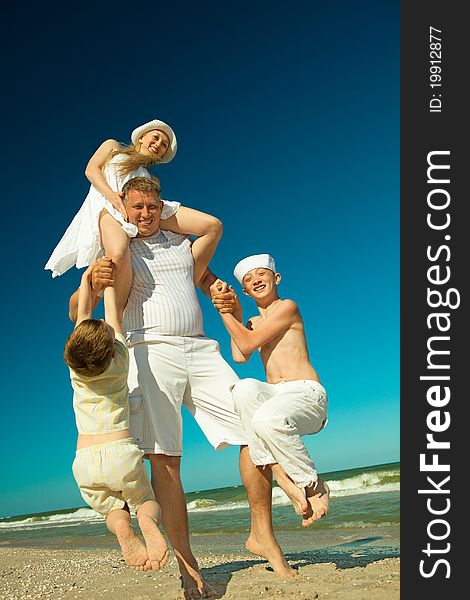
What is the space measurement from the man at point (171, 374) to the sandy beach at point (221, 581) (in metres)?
0.33

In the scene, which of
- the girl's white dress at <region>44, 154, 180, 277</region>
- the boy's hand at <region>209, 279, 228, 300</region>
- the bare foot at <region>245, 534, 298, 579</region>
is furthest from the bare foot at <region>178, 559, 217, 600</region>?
the girl's white dress at <region>44, 154, 180, 277</region>

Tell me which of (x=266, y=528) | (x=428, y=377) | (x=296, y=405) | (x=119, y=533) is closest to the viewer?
(x=119, y=533)

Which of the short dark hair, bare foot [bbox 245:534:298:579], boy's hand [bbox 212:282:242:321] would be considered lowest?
bare foot [bbox 245:534:298:579]

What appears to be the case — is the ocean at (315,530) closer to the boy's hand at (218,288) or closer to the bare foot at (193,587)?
the bare foot at (193,587)

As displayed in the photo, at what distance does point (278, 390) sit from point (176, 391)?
2.30 ft

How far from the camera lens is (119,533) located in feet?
13.0

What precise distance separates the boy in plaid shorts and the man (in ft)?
1.42

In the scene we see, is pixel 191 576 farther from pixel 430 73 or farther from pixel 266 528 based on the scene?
pixel 430 73

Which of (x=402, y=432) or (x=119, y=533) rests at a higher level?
(x=402, y=432)

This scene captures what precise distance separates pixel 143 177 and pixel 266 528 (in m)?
2.61

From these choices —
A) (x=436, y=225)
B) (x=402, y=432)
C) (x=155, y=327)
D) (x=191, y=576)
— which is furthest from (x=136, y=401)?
(x=436, y=225)

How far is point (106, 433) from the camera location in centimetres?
428

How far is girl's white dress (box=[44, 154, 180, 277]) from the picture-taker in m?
5.06

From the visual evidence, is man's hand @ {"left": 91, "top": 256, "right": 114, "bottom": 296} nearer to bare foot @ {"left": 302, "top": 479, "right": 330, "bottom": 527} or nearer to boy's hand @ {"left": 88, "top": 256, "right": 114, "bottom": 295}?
boy's hand @ {"left": 88, "top": 256, "right": 114, "bottom": 295}
